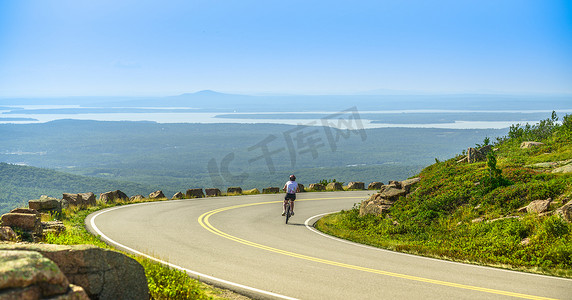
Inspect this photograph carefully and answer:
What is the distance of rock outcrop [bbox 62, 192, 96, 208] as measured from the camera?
24844 millimetres

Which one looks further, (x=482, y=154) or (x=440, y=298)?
(x=482, y=154)

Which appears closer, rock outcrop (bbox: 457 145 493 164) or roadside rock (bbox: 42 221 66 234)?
roadside rock (bbox: 42 221 66 234)

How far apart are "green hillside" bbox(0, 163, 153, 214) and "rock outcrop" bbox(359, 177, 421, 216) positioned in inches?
4736

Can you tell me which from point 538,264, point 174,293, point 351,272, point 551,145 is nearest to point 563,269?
point 538,264

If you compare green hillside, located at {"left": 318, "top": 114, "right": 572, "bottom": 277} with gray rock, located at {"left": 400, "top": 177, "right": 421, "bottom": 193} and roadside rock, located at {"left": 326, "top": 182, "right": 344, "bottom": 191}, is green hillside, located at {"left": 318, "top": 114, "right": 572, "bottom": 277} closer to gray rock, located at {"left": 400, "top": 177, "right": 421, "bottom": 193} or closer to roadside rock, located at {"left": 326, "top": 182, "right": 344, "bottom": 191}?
gray rock, located at {"left": 400, "top": 177, "right": 421, "bottom": 193}

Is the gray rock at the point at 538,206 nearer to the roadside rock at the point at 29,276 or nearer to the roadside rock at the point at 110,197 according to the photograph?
the roadside rock at the point at 29,276

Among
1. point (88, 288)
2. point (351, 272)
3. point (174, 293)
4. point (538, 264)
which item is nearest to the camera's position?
point (88, 288)

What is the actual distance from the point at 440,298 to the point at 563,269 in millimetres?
4408

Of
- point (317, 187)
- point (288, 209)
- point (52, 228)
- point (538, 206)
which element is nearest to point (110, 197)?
point (288, 209)

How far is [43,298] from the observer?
206 inches

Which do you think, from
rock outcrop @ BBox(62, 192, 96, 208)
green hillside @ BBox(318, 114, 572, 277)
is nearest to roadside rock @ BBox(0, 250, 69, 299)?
green hillside @ BBox(318, 114, 572, 277)

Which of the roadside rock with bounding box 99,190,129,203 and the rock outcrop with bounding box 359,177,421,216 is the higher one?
the rock outcrop with bounding box 359,177,421,216

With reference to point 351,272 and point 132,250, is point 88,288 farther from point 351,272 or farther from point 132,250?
point 132,250

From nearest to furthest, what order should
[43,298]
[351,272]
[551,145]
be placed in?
[43,298], [351,272], [551,145]
